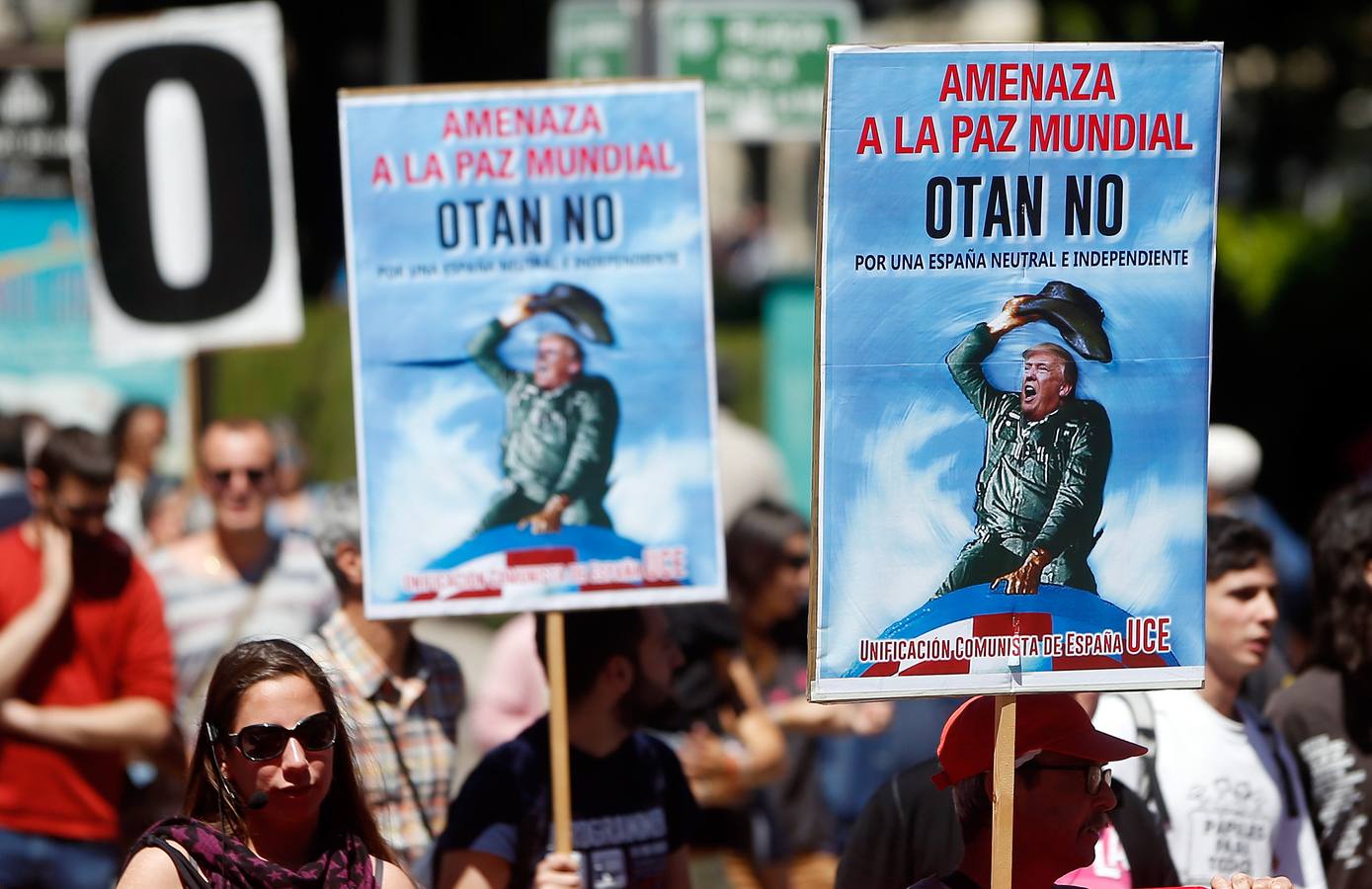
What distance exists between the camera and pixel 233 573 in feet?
20.9

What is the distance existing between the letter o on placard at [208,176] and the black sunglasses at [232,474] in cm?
52

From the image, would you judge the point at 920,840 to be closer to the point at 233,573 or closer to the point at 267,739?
the point at 267,739

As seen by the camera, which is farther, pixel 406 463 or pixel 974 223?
pixel 406 463

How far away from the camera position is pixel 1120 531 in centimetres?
345

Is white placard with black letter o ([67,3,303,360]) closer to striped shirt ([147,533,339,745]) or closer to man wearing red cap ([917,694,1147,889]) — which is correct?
striped shirt ([147,533,339,745])

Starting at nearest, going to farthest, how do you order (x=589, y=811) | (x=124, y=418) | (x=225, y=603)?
(x=589, y=811) → (x=225, y=603) → (x=124, y=418)

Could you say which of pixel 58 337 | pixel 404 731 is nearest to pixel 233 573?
pixel 404 731

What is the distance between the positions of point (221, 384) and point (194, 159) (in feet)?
25.2

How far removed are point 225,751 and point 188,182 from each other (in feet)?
12.2

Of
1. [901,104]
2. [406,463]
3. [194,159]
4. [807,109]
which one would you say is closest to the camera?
[901,104]

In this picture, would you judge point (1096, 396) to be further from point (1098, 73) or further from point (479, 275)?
point (479, 275)

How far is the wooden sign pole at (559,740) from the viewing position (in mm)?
4039

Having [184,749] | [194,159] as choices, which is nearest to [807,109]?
[194,159]

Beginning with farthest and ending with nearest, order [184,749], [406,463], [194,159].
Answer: [194,159] → [184,749] → [406,463]
